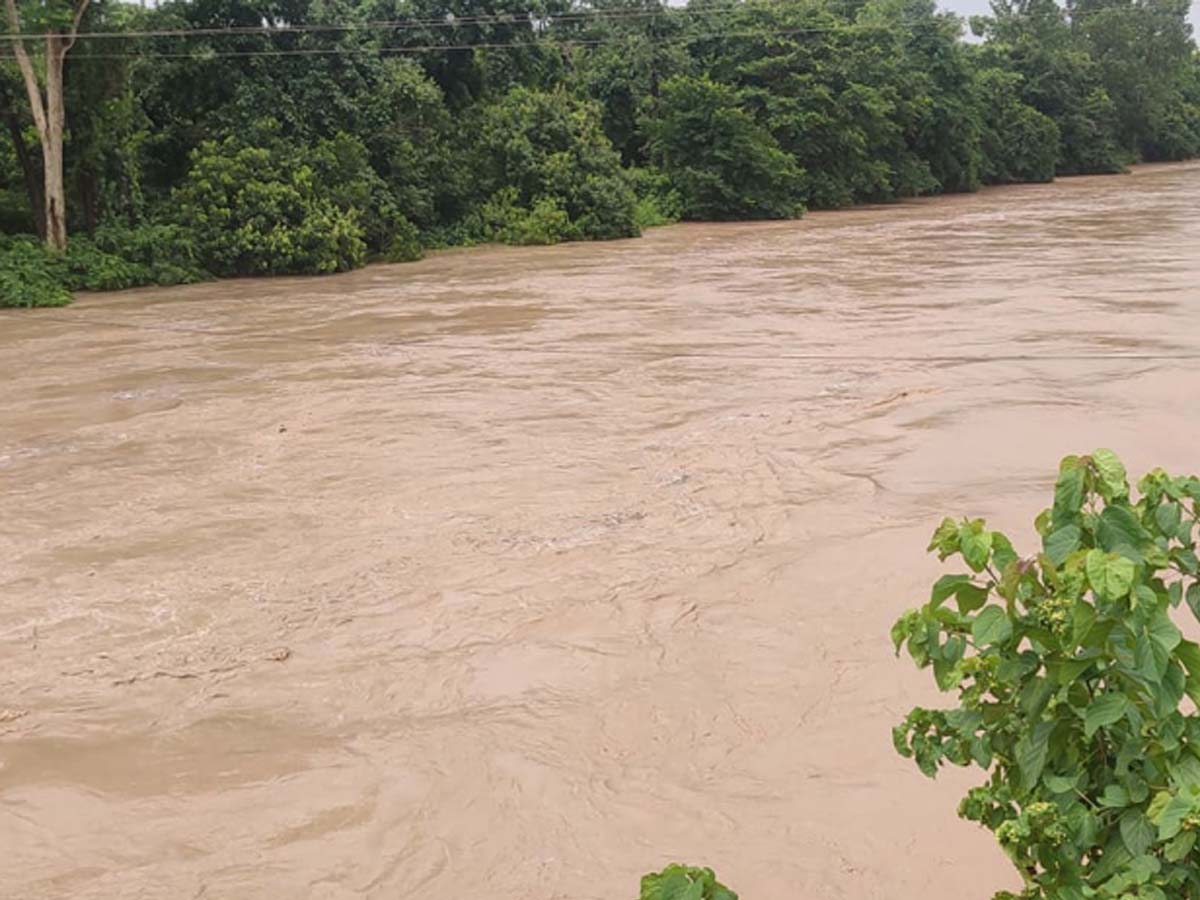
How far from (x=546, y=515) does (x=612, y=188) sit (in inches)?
747

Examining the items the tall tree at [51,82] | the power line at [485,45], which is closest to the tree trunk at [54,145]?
the tall tree at [51,82]

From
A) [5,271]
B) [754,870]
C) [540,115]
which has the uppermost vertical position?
[540,115]

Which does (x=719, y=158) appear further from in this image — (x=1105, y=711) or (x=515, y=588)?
(x=1105, y=711)

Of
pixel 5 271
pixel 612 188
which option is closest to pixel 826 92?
pixel 612 188

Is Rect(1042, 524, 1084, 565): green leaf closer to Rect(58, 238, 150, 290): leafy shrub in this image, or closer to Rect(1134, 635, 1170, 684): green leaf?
Rect(1134, 635, 1170, 684): green leaf

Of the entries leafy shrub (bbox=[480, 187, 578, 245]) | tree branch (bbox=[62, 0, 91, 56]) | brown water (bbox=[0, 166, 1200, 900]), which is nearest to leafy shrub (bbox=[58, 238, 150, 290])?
tree branch (bbox=[62, 0, 91, 56])

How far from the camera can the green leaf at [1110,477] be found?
1893mm

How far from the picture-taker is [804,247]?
71.9ft

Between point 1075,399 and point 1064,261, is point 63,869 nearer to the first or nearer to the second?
point 1075,399

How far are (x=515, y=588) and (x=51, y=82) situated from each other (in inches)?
631

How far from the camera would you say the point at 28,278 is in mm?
17516

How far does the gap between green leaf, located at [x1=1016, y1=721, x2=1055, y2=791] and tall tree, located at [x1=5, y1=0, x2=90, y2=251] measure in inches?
746

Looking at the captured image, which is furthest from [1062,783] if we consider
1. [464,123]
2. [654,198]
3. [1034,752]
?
[654,198]

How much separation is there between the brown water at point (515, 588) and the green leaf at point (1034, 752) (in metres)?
1.52
